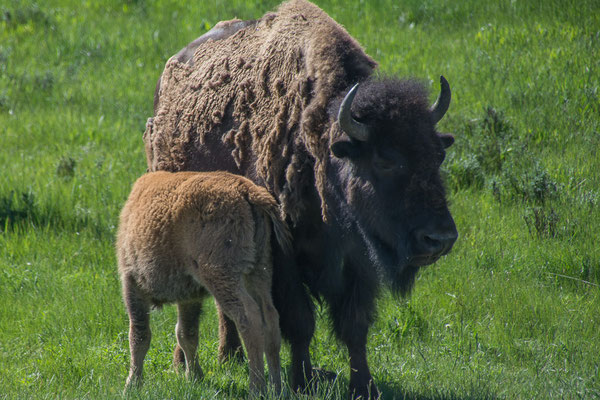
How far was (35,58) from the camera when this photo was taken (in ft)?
42.5

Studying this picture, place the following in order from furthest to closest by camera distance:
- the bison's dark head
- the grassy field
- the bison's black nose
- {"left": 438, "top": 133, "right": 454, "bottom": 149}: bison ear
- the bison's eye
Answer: the grassy field < {"left": 438, "top": 133, "right": 454, "bottom": 149}: bison ear < the bison's eye < the bison's dark head < the bison's black nose

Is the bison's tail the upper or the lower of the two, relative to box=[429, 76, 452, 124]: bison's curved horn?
lower

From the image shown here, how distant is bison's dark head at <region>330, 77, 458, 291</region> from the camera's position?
14.9 feet

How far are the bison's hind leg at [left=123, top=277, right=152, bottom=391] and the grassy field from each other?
18 cm

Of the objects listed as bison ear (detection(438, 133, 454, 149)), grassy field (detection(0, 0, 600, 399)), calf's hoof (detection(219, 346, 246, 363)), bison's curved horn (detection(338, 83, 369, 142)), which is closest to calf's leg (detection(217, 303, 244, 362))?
calf's hoof (detection(219, 346, 246, 363))

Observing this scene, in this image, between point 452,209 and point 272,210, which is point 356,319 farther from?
point 452,209

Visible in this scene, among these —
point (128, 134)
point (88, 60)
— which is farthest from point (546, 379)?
point (88, 60)

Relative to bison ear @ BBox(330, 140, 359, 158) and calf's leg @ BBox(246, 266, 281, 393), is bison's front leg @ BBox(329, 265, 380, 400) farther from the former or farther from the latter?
bison ear @ BBox(330, 140, 359, 158)

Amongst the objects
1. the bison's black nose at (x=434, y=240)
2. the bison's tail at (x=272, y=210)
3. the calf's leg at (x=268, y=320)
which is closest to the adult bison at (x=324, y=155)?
the bison's black nose at (x=434, y=240)

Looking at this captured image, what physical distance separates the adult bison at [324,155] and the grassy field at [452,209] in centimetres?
61

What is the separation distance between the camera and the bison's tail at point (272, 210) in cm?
463

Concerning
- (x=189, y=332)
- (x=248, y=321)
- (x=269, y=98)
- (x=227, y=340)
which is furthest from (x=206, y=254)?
(x=227, y=340)

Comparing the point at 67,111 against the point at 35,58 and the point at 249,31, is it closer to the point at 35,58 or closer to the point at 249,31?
the point at 35,58

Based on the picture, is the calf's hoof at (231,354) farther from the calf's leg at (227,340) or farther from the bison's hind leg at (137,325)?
the bison's hind leg at (137,325)
